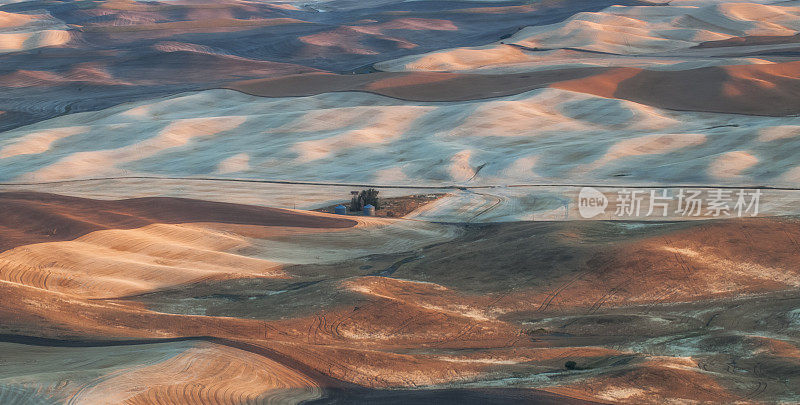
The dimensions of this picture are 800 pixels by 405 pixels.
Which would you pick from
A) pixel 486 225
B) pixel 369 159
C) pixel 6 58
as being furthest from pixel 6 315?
pixel 6 58

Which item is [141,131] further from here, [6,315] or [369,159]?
[6,315]
